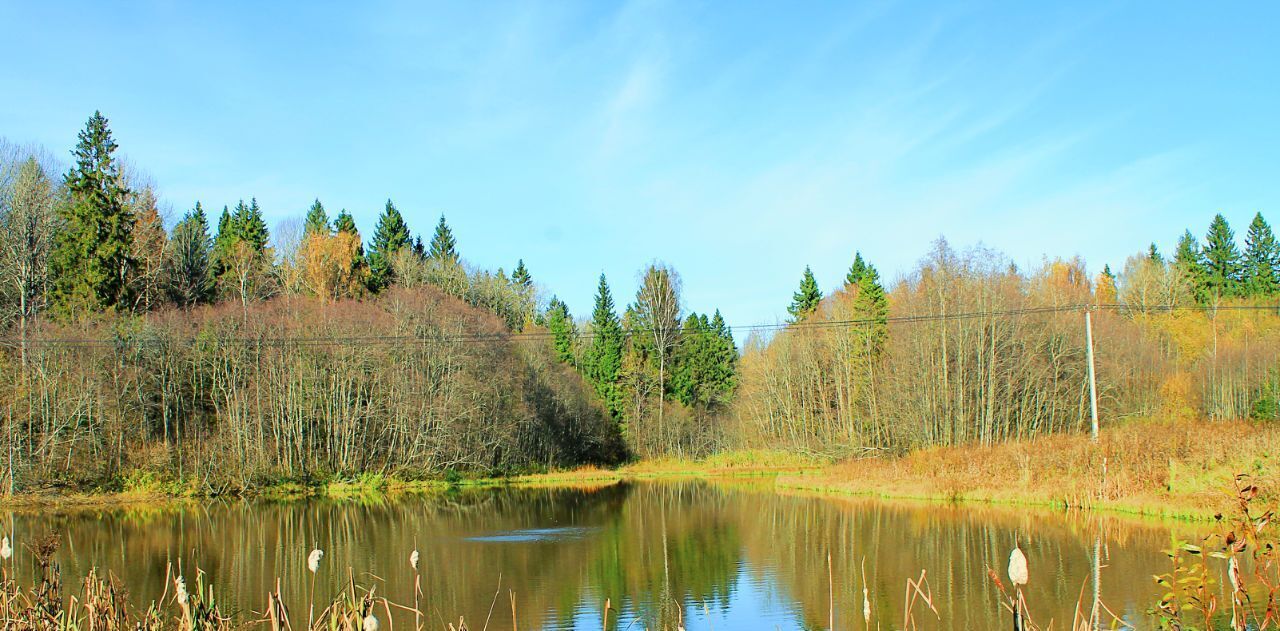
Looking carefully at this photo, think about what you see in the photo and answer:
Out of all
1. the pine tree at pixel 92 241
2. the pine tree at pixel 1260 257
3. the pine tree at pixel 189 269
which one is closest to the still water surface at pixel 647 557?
the pine tree at pixel 92 241

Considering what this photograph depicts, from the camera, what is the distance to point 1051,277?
6712 cm

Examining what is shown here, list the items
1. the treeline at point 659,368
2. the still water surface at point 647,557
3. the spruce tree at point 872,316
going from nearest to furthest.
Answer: the still water surface at point 647,557, the spruce tree at point 872,316, the treeline at point 659,368

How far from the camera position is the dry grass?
78.6ft

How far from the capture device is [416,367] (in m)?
48.6

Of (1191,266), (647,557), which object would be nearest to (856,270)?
(1191,266)

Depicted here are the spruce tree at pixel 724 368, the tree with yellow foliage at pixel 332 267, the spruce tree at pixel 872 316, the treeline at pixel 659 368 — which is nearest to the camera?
the spruce tree at pixel 872 316

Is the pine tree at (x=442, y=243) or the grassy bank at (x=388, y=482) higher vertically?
the pine tree at (x=442, y=243)

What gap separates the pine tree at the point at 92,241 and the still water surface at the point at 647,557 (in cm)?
1312

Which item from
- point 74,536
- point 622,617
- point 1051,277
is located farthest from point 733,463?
point 622,617

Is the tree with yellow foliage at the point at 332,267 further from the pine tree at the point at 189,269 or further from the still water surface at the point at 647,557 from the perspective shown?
the still water surface at the point at 647,557

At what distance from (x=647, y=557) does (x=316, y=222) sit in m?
53.5

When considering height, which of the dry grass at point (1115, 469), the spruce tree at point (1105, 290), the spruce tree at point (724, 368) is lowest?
the dry grass at point (1115, 469)

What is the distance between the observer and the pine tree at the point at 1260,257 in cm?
7631

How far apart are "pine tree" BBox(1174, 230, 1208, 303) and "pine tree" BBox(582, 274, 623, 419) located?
41704 millimetres
